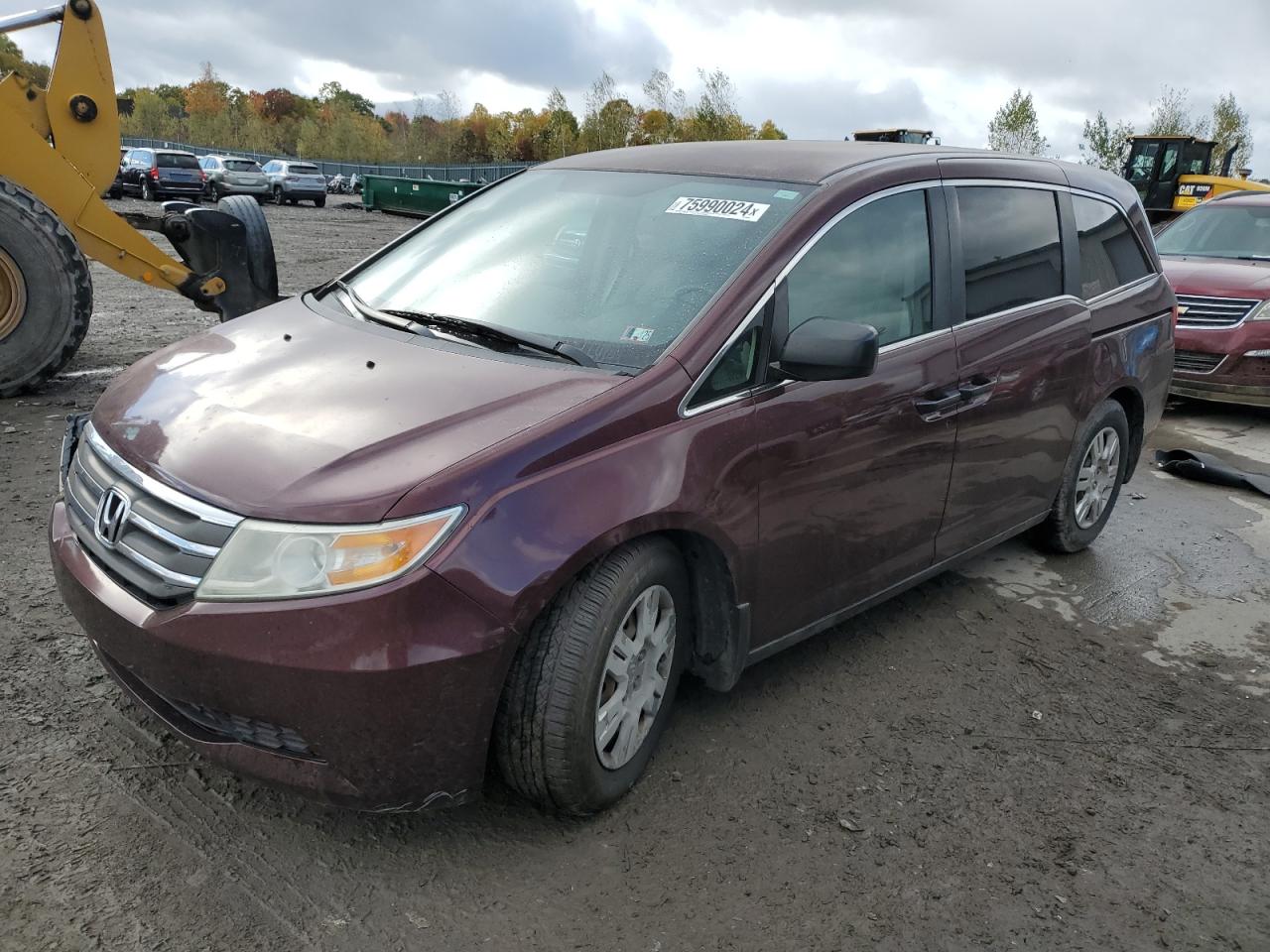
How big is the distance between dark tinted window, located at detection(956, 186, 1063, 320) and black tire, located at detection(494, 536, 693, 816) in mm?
1904

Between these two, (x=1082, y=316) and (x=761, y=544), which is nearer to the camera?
(x=761, y=544)

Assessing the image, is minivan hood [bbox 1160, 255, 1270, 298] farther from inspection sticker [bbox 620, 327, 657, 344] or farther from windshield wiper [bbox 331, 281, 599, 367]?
windshield wiper [bbox 331, 281, 599, 367]

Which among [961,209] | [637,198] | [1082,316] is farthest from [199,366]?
[1082,316]

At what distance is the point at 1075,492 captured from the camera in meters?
4.91

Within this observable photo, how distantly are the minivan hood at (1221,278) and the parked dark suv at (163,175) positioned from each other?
2890 centimetres

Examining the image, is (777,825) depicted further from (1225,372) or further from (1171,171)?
(1171,171)

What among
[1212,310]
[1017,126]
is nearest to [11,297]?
[1212,310]

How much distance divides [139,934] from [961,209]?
134 inches

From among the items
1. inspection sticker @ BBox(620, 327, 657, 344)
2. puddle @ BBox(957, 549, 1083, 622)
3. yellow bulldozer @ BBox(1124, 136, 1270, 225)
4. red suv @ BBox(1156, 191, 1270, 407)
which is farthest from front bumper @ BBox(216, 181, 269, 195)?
inspection sticker @ BBox(620, 327, 657, 344)

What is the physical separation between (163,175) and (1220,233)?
95.5ft

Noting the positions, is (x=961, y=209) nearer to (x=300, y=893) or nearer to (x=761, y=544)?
(x=761, y=544)

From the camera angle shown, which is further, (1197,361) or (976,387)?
(1197,361)

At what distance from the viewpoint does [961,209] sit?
13.0ft

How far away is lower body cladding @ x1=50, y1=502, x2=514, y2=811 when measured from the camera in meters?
2.35
